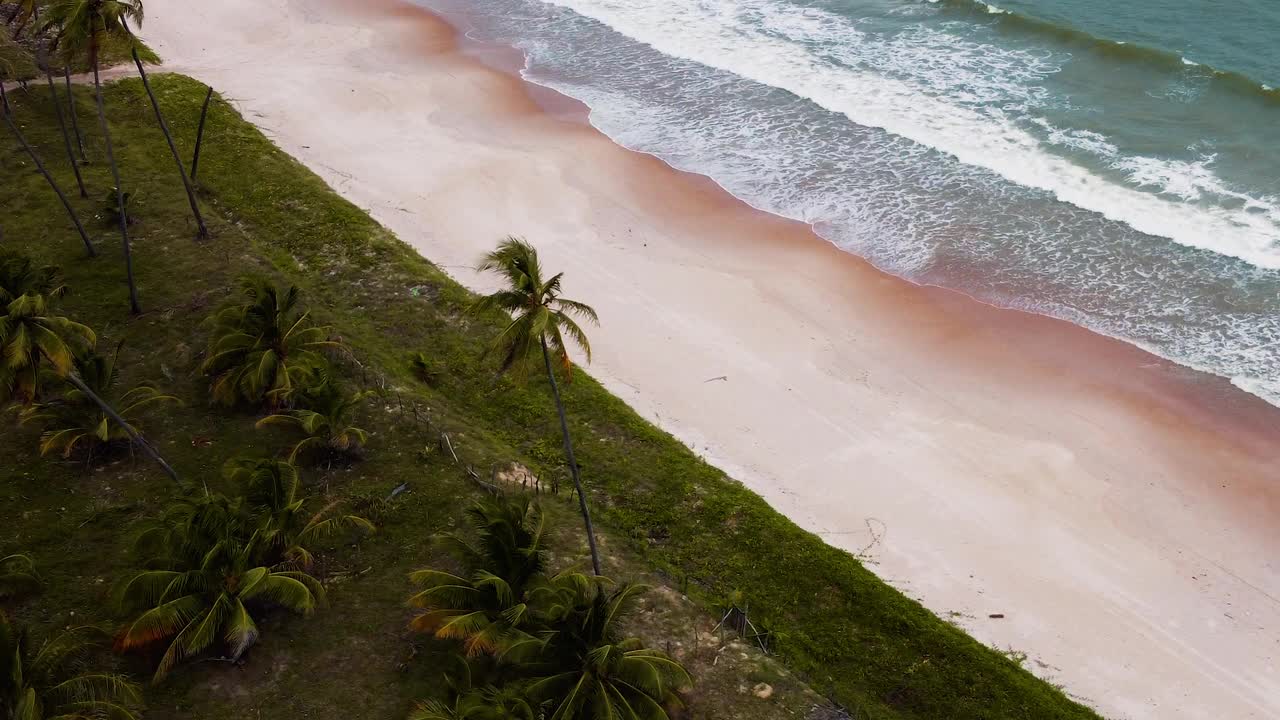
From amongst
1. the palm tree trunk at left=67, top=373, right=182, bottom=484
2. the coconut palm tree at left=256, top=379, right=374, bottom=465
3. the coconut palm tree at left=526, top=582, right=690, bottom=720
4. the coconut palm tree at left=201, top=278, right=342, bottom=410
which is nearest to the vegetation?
the palm tree trunk at left=67, top=373, right=182, bottom=484

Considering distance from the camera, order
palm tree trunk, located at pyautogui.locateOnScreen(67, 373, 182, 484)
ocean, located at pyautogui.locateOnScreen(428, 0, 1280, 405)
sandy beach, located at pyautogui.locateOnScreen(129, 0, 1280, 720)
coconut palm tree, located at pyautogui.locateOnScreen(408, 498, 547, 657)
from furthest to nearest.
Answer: ocean, located at pyautogui.locateOnScreen(428, 0, 1280, 405) < sandy beach, located at pyautogui.locateOnScreen(129, 0, 1280, 720) < palm tree trunk, located at pyautogui.locateOnScreen(67, 373, 182, 484) < coconut palm tree, located at pyautogui.locateOnScreen(408, 498, 547, 657)

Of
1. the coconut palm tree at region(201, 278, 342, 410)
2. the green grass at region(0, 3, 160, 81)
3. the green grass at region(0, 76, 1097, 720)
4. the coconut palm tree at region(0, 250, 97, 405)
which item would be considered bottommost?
the green grass at region(0, 76, 1097, 720)

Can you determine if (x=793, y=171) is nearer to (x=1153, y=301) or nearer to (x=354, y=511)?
(x=1153, y=301)

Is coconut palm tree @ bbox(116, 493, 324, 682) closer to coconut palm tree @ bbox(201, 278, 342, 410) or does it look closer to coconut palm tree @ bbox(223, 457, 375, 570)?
coconut palm tree @ bbox(223, 457, 375, 570)

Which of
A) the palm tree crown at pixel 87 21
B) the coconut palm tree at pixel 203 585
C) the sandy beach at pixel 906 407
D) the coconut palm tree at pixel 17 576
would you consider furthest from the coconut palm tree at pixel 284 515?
the palm tree crown at pixel 87 21

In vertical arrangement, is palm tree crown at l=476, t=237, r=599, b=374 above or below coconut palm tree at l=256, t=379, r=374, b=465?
above

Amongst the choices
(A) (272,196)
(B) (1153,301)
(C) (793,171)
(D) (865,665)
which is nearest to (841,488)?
(D) (865,665)

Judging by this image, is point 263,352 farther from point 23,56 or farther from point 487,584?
point 23,56
